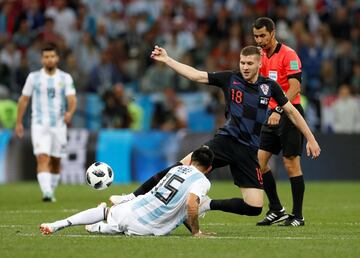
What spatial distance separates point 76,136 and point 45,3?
5.22 meters

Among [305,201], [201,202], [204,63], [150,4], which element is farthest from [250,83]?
[150,4]

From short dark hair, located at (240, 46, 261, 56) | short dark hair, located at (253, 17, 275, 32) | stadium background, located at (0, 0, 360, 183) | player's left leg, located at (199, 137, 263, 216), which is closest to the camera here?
short dark hair, located at (240, 46, 261, 56)

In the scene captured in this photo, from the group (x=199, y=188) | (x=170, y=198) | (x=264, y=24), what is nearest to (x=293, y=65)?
(x=264, y=24)

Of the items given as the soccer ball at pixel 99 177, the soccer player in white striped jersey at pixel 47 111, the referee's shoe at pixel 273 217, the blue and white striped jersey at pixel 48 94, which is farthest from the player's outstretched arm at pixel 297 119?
the blue and white striped jersey at pixel 48 94

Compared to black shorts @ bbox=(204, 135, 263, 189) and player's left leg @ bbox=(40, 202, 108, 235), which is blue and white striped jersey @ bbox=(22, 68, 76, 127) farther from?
player's left leg @ bbox=(40, 202, 108, 235)

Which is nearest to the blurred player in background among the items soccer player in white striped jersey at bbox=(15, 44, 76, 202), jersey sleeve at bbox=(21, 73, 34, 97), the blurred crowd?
soccer player in white striped jersey at bbox=(15, 44, 76, 202)

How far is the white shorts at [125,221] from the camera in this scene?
10.7 metres

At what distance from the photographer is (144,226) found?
1078 centimetres

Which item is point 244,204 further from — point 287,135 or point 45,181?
point 45,181

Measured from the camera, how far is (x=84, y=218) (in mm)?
10516

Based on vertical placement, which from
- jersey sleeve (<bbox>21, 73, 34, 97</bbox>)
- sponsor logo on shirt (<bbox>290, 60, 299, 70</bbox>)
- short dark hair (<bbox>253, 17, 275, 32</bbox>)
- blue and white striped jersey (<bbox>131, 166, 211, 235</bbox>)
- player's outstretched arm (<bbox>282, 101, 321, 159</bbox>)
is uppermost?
short dark hair (<bbox>253, 17, 275, 32</bbox>)

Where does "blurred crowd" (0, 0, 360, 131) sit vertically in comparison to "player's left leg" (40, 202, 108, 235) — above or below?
above

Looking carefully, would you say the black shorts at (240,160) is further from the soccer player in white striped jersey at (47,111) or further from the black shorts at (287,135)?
the soccer player in white striped jersey at (47,111)

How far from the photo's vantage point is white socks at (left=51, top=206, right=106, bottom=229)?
413 inches
